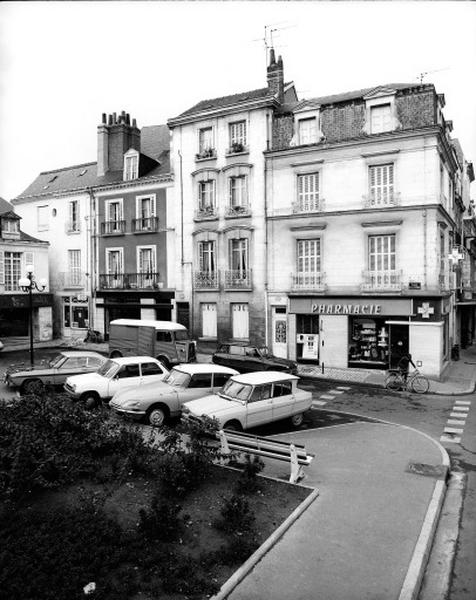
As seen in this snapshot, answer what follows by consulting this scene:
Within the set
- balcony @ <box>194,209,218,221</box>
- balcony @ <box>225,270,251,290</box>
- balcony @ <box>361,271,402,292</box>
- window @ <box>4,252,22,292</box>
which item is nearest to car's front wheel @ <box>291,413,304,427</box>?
balcony @ <box>361,271,402,292</box>

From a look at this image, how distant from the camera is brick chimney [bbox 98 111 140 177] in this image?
109 feet

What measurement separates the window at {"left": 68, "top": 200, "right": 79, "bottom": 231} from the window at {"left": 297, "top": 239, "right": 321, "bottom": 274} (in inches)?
683

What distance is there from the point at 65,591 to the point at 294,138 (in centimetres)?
2317

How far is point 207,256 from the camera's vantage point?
28.0 metres

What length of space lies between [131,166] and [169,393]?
21740 mm

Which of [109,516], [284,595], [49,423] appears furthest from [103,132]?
[284,595]

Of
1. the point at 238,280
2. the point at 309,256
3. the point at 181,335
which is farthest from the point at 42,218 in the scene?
the point at 309,256

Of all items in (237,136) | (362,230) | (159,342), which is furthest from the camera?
(237,136)

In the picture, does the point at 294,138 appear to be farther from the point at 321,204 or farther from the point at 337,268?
the point at 337,268

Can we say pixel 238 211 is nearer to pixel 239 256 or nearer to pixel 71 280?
pixel 239 256

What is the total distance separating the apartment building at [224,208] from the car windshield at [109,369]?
11.4 meters

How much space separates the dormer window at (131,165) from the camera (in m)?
31.1

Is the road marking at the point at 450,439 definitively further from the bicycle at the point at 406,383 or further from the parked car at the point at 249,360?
the parked car at the point at 249,360

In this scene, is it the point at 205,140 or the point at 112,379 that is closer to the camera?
the point at 112,379
